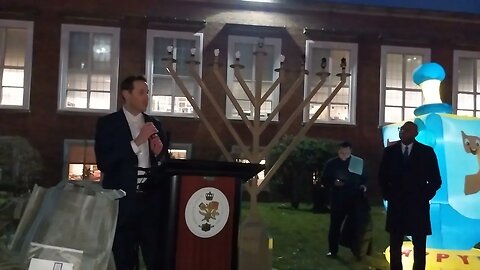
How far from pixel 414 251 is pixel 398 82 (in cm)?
431

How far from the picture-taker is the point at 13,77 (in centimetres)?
711

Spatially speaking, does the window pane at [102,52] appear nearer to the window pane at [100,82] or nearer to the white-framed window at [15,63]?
the window pane at [100,82]

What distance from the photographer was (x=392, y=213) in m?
4.01

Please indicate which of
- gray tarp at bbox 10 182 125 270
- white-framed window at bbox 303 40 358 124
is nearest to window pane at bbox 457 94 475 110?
white-framed window at bbox 303 40 358 124

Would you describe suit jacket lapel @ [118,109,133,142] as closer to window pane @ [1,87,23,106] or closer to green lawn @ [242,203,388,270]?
green lawn @ [242,203,388,270]

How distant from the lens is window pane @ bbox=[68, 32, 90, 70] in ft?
23.4

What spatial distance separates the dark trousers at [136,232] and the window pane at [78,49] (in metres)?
4.65

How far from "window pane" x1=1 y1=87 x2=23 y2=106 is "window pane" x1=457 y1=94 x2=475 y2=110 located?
5.90 meters

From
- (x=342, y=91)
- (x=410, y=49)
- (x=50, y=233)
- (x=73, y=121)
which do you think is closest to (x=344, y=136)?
(x=342, y=91)

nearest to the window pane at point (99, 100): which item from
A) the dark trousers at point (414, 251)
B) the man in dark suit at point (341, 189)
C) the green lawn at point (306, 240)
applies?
the green lawn at point (306, 240)

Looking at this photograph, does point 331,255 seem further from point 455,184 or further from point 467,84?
point 467,84

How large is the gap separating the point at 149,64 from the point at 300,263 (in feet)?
10.6

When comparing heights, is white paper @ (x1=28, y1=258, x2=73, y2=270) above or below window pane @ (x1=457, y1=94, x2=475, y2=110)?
below

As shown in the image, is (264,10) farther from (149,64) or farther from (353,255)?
(353,255)
